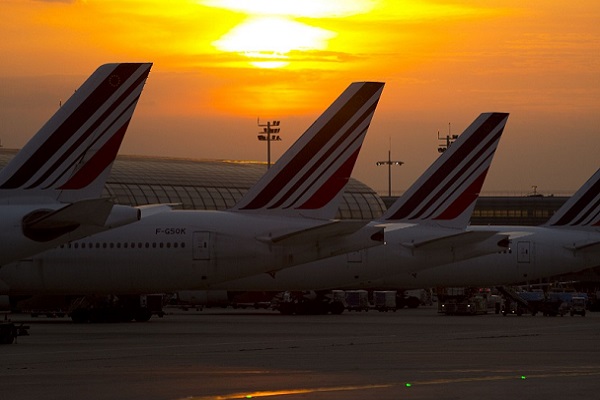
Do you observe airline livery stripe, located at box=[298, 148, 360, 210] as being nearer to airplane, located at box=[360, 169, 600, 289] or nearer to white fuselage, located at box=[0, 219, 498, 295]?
white fuselage, located at box=[0, 219, 498, 295]

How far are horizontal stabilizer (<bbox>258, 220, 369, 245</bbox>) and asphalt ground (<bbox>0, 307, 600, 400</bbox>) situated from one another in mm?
3555

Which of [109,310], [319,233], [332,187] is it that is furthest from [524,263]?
[109,310]

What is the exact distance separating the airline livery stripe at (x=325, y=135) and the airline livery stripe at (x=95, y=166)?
11125 millimetres

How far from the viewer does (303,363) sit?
29.5 meters

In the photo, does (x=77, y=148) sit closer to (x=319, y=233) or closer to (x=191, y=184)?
(x=319, y=233)

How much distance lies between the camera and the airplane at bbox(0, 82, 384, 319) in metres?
49.2

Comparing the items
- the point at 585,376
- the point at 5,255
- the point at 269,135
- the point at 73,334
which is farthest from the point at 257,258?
the point at 269,135

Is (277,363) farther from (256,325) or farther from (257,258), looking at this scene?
(256,325)

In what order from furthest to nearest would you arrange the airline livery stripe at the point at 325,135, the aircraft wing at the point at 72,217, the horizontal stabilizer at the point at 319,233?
the airline livery stripe at the point at 325,135
the horizontal stabilizer at the point at 319,233
the aircraft wing at the point at 72,217

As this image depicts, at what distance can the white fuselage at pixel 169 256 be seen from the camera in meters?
49.2

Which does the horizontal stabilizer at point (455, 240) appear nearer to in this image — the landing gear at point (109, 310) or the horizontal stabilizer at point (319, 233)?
the horizontal stabilizer at point (319, 233)

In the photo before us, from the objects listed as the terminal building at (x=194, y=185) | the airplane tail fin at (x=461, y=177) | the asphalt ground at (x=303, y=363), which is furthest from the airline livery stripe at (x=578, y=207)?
the terminal building at (x=194, y=185)

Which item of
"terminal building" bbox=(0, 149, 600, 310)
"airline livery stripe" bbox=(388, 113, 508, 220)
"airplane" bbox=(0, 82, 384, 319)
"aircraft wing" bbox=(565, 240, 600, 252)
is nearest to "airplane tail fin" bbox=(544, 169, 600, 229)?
"aircraft wing" bbox=(565, 240, 600, 252)

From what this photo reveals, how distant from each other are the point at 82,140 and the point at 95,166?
93 centimetres
